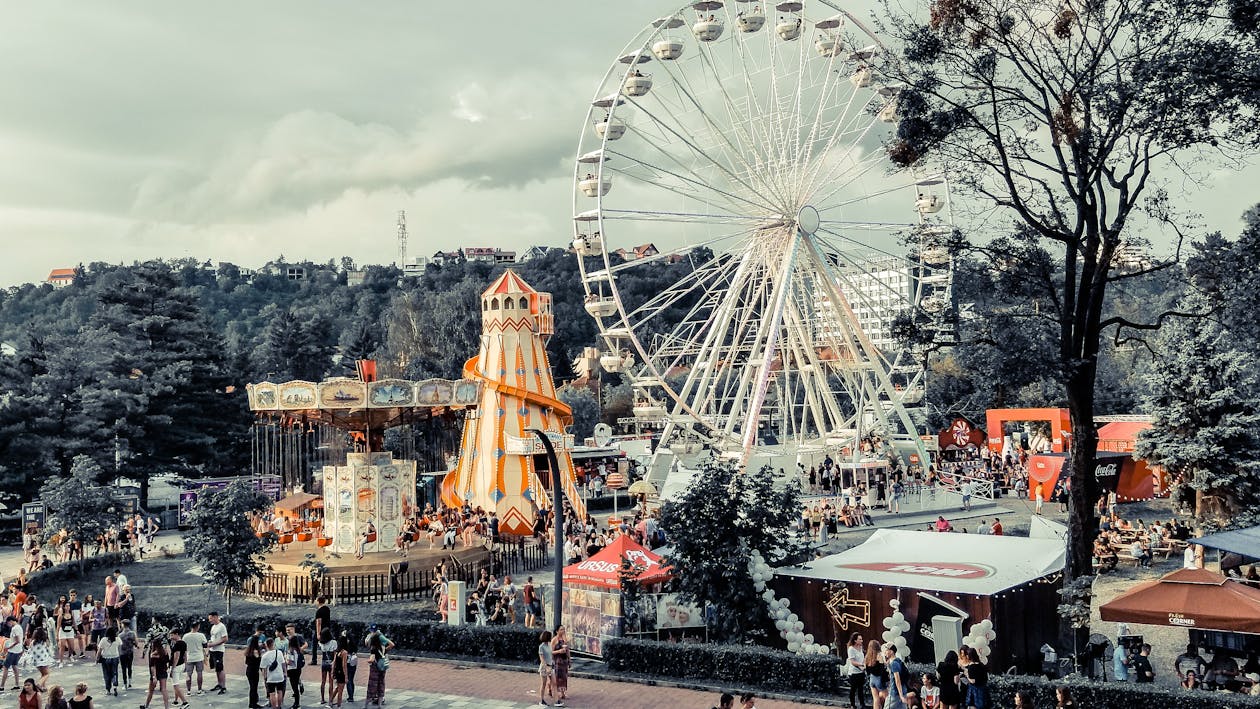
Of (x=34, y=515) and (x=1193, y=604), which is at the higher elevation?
(x=1193, y=604)

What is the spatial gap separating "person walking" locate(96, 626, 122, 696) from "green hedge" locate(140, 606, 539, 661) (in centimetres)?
268

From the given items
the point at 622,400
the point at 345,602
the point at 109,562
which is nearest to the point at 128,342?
the point at 109,562

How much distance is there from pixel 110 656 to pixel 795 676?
9.39m

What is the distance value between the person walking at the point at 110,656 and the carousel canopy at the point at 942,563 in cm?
941

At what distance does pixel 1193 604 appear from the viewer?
1284 cm

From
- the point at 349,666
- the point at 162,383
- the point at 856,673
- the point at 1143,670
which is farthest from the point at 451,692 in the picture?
the point at 162,383

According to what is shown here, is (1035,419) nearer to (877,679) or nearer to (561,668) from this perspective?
(877,679)

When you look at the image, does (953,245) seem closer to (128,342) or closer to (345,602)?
(345,602)

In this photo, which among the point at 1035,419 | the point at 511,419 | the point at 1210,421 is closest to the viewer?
the point at 1210,421

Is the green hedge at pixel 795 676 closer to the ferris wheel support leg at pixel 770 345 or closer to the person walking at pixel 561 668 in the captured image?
the person walking at pixel 561 668

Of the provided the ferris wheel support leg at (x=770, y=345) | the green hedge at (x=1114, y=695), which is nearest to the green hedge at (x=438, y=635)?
the green hedge at (x=1114, y=695)

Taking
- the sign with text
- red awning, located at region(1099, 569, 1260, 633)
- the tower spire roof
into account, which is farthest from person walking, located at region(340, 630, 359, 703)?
the sign with text

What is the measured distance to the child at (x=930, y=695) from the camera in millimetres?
11210

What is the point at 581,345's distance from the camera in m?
82.2
